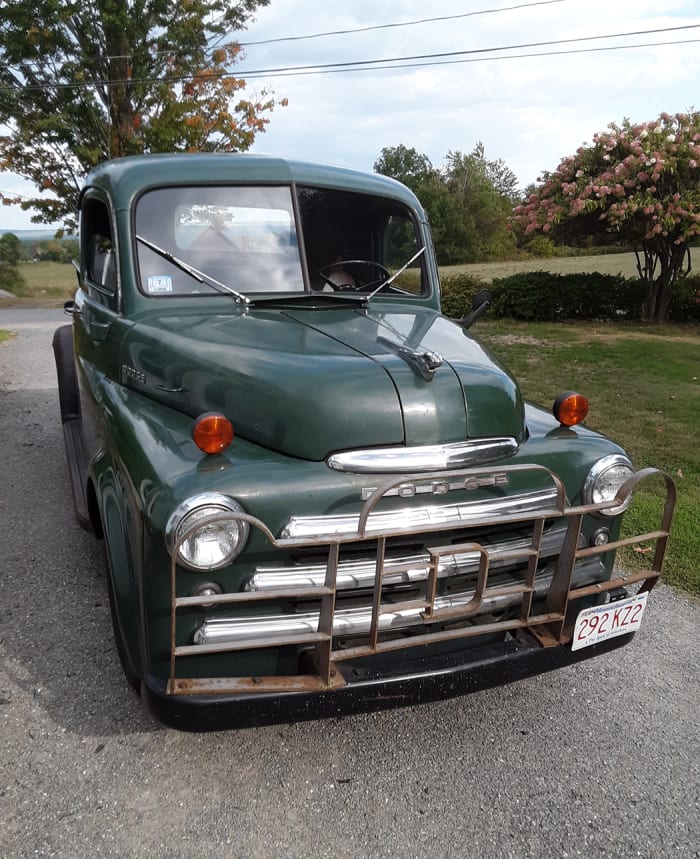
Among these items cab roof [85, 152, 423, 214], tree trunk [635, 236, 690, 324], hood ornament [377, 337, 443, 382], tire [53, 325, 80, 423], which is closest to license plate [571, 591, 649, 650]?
hood ornament [377, 337, 443, 382]

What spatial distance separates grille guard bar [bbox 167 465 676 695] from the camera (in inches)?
71.1

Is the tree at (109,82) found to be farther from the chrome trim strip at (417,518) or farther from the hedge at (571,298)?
the chrome trim strip at (417,518)

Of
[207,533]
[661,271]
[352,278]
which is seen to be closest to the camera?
[207,533]

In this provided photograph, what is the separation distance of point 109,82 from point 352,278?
1570cm

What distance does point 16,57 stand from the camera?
50.4 ft

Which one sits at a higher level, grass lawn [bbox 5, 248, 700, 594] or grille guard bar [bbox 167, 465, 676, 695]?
grille guard bar [bbox 167, 465, 676, 695]

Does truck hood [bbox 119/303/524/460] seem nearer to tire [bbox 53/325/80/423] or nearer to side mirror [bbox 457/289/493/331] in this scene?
side mirror [bbox 457/289/493/331]

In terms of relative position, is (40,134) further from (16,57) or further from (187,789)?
(187,789)

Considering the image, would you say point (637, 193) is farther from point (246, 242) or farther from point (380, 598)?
point (380, 598)

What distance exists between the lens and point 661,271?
12719 mm

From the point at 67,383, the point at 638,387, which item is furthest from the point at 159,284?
the point at 638,387

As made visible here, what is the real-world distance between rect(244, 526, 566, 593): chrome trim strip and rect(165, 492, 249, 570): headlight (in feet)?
0.40

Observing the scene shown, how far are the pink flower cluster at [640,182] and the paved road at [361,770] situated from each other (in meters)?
10.1

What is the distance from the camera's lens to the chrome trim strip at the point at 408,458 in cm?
208
